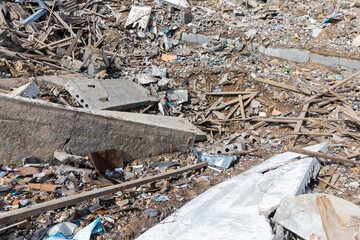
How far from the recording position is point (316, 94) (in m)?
7.04

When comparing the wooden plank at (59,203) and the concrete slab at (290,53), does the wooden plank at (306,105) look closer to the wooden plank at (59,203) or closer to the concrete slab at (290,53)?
the concrete slab at (290,53)

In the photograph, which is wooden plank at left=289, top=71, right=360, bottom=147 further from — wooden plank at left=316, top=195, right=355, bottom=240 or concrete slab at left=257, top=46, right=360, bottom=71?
wooden plank at left=316, top=195, right=355, bottom=240

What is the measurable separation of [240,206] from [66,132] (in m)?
2.90

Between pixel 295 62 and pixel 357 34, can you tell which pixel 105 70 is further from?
pixel 357 34

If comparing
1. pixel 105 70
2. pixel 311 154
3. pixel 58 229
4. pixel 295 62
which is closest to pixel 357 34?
pixel 295 62

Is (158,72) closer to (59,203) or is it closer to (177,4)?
(177,4)

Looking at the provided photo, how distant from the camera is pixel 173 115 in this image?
731 cm

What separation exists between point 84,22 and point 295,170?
8.50 meters

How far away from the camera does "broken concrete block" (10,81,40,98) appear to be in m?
4.93

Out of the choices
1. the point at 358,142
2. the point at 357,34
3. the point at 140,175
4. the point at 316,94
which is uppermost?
the point at 357,34

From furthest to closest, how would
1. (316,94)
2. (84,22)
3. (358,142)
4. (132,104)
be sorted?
(84,22) → (316,94) → (132,104) → (358,142)

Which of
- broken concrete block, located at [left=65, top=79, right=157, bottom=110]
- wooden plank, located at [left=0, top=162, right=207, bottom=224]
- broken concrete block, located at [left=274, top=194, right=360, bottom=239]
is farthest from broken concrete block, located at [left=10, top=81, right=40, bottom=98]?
broken concrete block, located at [left=274, top=194, right=360, bottom=239]

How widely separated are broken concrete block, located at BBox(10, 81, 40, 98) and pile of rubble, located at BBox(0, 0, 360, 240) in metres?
0.04

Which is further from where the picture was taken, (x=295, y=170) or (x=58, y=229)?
(x=295, y=170)
